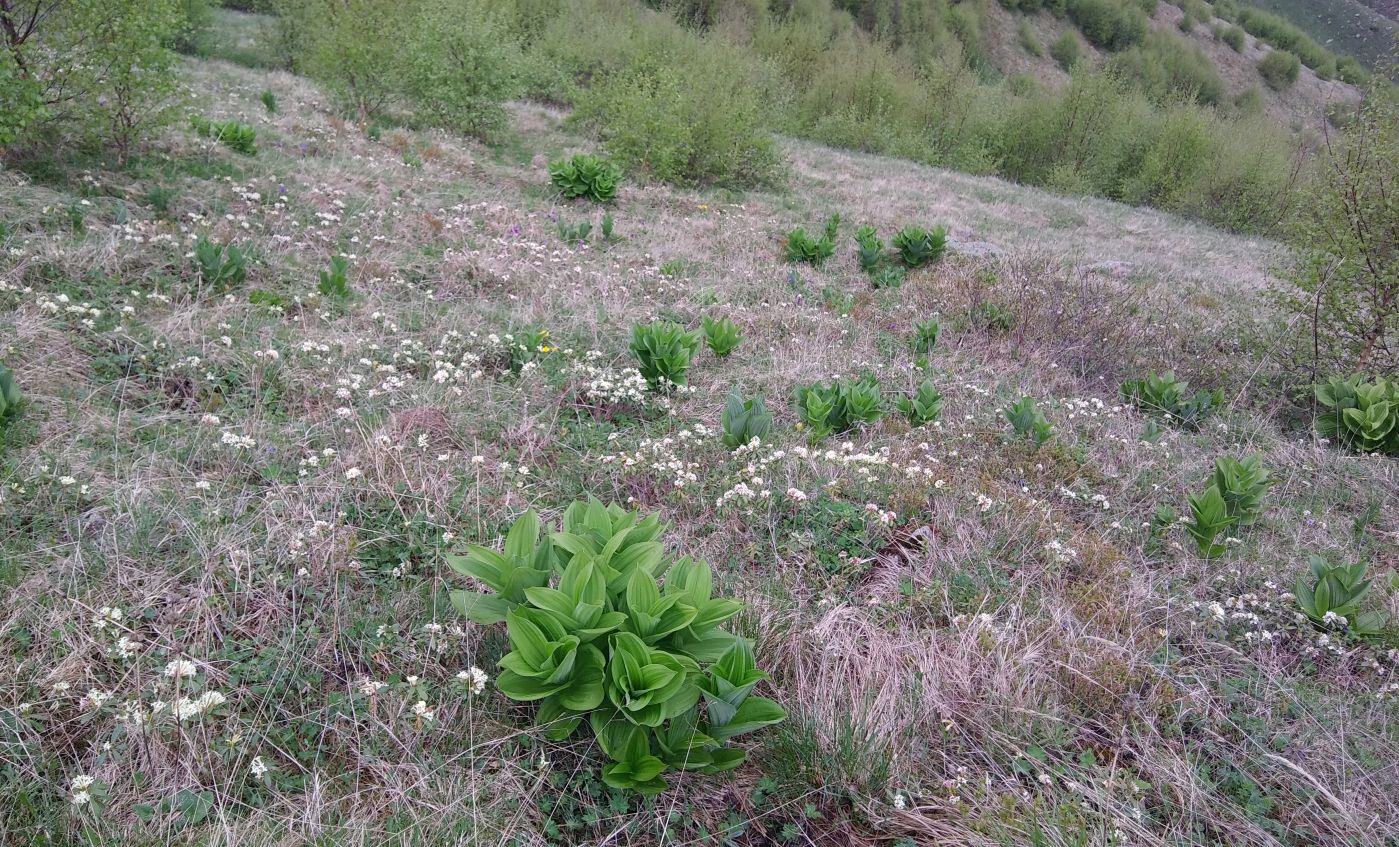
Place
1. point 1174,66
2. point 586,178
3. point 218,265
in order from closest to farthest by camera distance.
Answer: point 218,265
point 586,178
point 1174,66

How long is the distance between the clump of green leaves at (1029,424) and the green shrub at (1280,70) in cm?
7475

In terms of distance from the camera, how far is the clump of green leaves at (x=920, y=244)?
8.20 m

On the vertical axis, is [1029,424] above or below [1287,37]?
below

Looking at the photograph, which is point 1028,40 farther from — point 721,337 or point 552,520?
point 552,520

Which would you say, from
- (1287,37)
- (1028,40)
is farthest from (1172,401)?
(1287,37)

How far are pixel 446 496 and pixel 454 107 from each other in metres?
10.5

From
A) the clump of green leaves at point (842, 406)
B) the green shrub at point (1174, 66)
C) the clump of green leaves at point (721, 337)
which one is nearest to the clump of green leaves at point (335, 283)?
the clump of green leaves at point (721, 337)

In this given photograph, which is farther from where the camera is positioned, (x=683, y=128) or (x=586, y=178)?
(x=683, y=128)

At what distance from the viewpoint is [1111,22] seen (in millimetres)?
58844

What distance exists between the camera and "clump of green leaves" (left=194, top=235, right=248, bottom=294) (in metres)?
4.36

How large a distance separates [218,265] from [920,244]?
269 inches

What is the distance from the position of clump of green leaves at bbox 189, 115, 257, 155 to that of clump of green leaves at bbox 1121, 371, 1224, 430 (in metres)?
8.01

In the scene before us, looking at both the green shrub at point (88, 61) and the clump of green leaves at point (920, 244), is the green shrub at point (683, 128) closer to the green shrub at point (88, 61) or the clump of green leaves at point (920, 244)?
the clump of green leaves at point (920, 244)

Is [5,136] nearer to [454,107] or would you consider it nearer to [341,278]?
[341,278]
